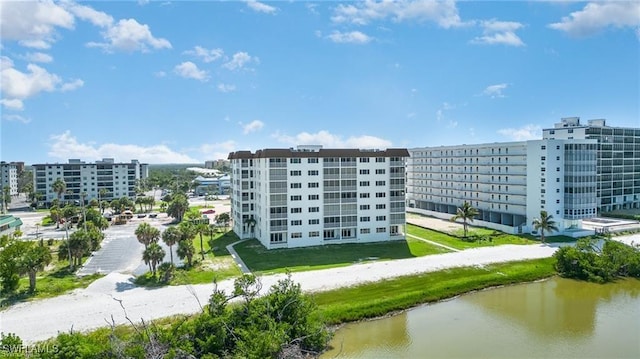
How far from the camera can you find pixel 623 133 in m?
80.6

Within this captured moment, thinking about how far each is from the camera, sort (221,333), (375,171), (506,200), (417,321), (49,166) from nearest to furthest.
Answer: (221,333) < (417,321) < (375,171) < (506,200) < (49,166)

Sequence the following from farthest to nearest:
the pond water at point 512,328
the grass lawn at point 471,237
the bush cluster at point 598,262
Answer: the grass lawn at point 471,237 < the bush cluster at point 598,262 < the pond water at point 512,328

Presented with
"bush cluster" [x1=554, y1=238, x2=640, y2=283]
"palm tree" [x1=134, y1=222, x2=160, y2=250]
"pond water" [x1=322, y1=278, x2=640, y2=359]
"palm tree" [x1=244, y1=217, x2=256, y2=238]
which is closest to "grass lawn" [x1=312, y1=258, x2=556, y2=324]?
"pond water" [x1=322, y1=278, x2=640, y2=359]

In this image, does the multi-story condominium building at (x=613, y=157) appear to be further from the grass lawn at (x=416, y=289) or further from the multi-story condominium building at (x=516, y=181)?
the grass lawn at (x=416, y=289)

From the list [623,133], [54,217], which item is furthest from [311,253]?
[623,133]

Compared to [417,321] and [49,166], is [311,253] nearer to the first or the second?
[417,321]

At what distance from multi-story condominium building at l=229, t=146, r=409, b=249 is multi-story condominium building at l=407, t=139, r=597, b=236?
20584mm

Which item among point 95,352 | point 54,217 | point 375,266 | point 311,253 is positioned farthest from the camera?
point 54,217

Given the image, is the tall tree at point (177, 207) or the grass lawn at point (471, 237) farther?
the tall tree at point (177, 207)

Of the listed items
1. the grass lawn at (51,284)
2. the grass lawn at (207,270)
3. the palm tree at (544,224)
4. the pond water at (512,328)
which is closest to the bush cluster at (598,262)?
the pond water at (512,328)

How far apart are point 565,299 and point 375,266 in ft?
57.6

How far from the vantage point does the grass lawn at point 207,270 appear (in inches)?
1556

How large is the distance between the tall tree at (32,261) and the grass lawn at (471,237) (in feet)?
149

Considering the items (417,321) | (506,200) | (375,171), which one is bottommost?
(417,321)
